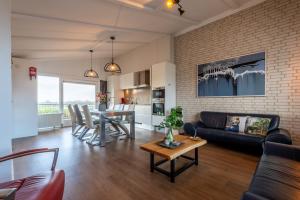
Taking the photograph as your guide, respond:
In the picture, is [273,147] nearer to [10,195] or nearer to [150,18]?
[10,195]

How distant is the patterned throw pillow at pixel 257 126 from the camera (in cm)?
323

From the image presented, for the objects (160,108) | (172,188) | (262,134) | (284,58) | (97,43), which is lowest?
(172,188)

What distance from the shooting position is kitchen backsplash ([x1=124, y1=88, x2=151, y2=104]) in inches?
257

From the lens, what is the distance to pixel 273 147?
211 cm

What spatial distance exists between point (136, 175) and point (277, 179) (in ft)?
5.69

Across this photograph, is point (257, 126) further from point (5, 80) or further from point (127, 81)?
point (127, 81)

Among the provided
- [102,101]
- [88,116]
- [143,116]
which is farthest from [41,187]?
[143,116]

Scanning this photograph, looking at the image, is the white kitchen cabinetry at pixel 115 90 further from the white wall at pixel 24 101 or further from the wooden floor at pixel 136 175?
the wooden floor at pixel 136 175

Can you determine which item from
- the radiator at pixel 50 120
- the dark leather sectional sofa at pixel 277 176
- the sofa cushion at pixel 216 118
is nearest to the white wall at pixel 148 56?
the sofa cushion at pixel 216 118

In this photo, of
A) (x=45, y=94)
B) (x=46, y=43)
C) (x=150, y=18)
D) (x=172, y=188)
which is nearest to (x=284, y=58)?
(x=150, y=18)

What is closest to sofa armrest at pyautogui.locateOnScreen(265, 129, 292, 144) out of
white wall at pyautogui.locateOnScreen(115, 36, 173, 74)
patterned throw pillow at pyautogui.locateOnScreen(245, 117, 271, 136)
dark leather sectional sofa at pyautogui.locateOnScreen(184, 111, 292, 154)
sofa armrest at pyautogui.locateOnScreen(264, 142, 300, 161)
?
dark leather sectional sofa at pyautogui.locateOnScreen(184, 111, 292, 154)

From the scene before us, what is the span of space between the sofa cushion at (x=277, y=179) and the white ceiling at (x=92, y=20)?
3.37 m

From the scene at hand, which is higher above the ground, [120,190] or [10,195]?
[10,195]

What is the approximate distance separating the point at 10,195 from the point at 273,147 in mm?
2762
